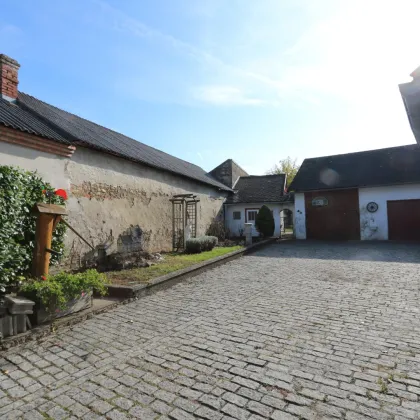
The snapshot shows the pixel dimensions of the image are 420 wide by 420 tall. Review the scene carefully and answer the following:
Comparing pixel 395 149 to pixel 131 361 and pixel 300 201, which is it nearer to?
pixel 300 201

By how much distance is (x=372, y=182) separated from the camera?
16.4m

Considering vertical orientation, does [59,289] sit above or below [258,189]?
below

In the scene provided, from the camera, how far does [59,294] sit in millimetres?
4332

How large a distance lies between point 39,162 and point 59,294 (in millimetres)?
4301

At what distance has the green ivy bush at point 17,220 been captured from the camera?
4.81m

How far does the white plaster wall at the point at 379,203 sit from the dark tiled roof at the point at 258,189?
16.4 feet

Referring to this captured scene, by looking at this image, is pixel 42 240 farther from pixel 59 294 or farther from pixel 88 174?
pixel 88 174

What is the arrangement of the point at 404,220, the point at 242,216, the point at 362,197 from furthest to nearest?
the point at 242,216
the point at 362,197
the point at 404,220

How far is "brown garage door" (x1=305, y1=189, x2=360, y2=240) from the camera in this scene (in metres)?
17.0

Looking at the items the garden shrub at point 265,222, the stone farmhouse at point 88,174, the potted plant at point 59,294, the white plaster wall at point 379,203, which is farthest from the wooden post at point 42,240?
the white plaster wall at point 379,203

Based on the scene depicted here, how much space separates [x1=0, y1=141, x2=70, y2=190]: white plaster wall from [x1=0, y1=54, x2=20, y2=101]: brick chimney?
3.15 metres

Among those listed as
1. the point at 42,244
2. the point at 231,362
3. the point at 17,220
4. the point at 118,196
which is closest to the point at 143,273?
the point at 42,244

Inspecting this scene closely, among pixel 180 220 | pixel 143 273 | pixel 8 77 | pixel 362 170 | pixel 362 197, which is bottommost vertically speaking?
pixel 143 273

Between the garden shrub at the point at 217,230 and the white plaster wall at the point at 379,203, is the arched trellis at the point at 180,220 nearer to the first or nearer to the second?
the garden shrub at the point at 217,230
